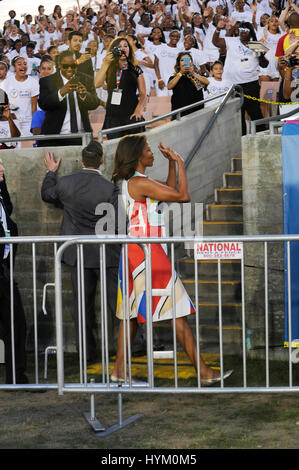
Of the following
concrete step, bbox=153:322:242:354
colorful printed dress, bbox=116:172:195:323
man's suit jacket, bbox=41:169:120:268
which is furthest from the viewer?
concrete step, bbox=153:322:242:354

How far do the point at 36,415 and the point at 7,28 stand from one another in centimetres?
1699

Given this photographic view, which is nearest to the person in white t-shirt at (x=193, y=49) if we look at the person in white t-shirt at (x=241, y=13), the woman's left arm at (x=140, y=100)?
the person in white t-shirt at (x=241, y=13)

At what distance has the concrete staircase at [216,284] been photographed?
893 cm

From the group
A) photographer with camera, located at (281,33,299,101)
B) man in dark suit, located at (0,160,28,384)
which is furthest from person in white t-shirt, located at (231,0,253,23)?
man in dark suit, located at (0,160,28,384)

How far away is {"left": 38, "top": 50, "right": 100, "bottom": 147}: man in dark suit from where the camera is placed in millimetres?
10016

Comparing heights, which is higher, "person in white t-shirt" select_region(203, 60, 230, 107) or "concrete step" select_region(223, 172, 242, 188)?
"person in white t-shirt" select_region(203, 60, 230, 107)

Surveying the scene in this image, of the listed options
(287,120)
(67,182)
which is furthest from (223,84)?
(67,182)

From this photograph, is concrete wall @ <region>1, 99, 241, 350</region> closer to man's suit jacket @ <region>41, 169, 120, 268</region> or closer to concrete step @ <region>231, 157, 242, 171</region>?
man's suit jacket @ <region>41, 169, 120, 268</region>

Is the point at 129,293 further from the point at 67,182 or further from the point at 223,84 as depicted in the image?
the point at 223,84

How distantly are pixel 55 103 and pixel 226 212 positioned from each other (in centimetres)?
249

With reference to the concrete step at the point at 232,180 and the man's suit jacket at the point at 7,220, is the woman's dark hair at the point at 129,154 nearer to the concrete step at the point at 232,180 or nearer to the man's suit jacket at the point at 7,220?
the man's suit jacket at the point at 7,220

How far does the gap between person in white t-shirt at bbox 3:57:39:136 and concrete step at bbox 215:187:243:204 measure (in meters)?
4.40

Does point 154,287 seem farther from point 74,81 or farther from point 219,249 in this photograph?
point 74,81

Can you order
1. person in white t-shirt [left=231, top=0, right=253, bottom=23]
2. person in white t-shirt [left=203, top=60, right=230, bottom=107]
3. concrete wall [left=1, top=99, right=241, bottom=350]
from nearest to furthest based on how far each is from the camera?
concrete wall [left=1, top=99, right=241, bottom=350]
person in white t-shirt [left=203, top=60, right=230, bottom=107]
person in white t-shirt [left=231, top=0, right=253, bottom=23]
